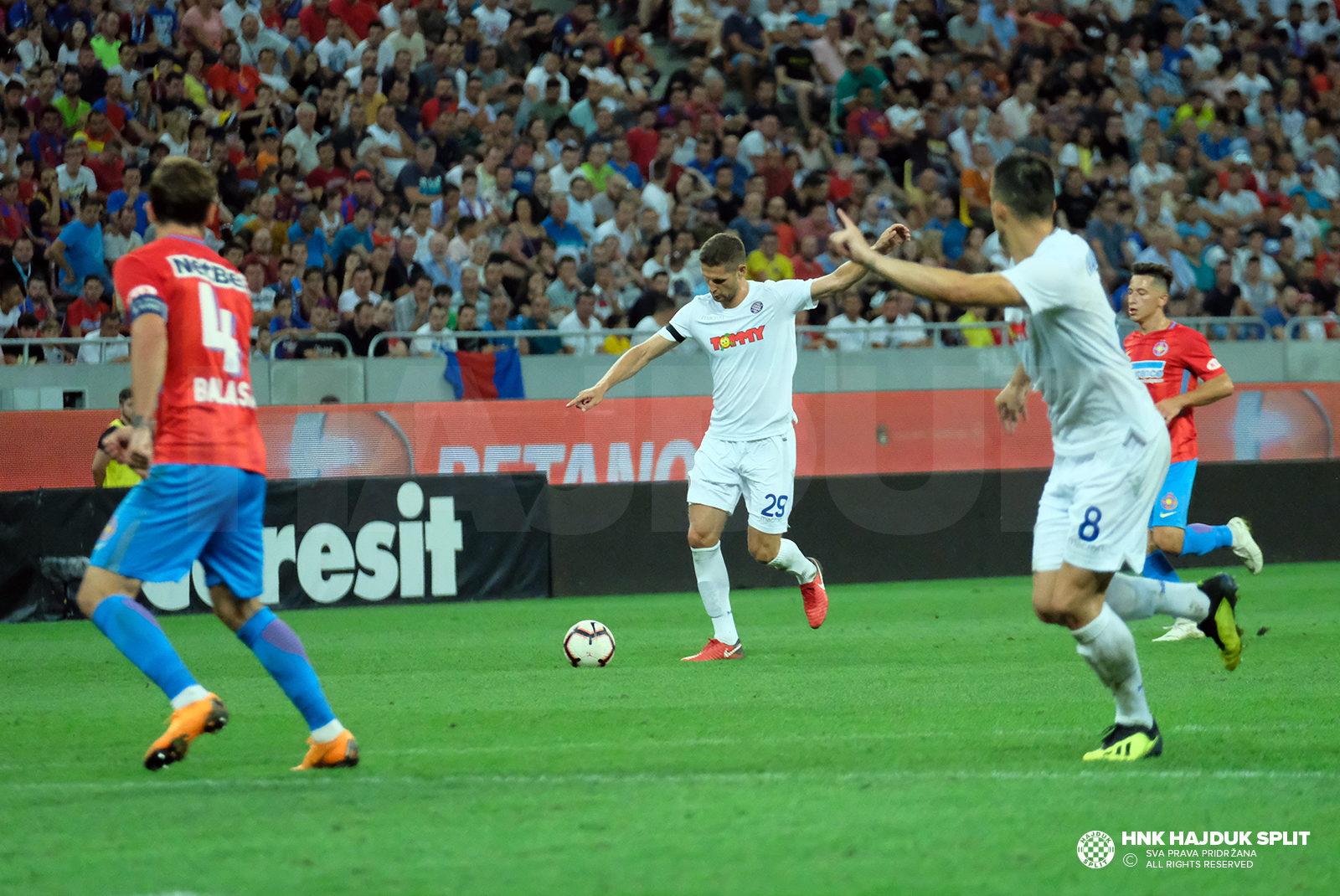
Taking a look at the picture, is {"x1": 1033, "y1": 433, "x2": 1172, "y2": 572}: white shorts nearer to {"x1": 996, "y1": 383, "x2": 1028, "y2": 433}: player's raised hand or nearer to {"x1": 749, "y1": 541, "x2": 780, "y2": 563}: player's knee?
{"x1": 996, "y1": 383, "x2": 1028, "y2": 433}: player's raised hand

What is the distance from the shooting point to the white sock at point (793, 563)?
9.70m

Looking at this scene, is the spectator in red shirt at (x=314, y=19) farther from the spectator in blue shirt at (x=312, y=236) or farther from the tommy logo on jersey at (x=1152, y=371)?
the tommy logo on jersey at (x=1152, y=371)

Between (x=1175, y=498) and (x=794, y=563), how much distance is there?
250cm

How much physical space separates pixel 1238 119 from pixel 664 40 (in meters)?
8.29

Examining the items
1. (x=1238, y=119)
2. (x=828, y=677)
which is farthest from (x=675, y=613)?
(x=1238, y=119)

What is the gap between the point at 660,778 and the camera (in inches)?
216

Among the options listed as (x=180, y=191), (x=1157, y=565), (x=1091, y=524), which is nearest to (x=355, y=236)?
(x=1157, y=565)

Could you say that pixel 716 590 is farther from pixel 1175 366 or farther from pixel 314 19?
pixel 314 19

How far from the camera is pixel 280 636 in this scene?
5.64 metres

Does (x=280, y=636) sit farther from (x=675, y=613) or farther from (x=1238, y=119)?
(x=1238, y=119)

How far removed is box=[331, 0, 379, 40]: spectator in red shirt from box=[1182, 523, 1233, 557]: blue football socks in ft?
41.1

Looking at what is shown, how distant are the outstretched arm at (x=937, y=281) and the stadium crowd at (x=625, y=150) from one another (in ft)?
33.5

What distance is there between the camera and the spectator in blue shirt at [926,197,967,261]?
18.4 meters

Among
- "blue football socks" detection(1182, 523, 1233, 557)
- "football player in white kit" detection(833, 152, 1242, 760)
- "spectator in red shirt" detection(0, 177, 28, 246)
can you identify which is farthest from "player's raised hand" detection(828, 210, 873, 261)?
"spectator in red shirt" detection(0, 177, 28, 246)
